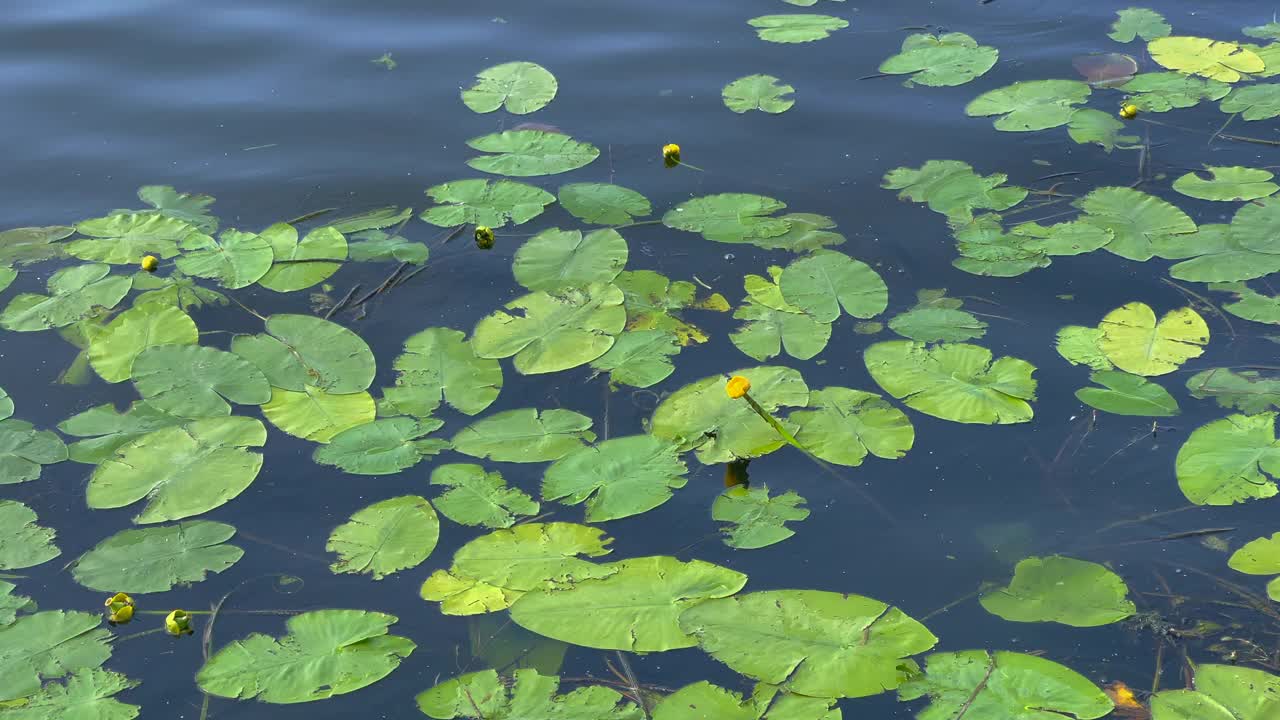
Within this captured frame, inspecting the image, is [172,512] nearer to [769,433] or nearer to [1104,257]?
[769,433]

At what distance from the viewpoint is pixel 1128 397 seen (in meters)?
2.55

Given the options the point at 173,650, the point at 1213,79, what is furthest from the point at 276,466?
the point at 1213,79

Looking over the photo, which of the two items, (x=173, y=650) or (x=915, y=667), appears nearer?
(x=915, y=667)

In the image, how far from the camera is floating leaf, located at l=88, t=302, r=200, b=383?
279cm

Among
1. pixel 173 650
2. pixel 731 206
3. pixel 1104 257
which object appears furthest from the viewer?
pixel 731 206

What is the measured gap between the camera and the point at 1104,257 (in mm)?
3031

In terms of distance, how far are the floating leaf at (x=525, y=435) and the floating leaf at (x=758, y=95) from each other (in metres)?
1.65

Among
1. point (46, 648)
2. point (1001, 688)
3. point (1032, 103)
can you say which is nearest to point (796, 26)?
point (1032, 103)

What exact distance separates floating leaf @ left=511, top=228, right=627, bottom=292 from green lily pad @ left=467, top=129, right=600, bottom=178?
1.16 feet

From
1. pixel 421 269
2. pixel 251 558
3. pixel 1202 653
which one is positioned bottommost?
pixel 1202 653

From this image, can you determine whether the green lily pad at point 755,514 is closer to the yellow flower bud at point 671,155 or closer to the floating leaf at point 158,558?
the floating leaf at point 158,558

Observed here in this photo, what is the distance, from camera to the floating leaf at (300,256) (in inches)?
122

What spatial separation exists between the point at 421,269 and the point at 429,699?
4.72ft

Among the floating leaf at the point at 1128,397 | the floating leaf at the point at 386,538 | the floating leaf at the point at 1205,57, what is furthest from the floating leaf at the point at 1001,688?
the floating leaf at the point at 1205,57
